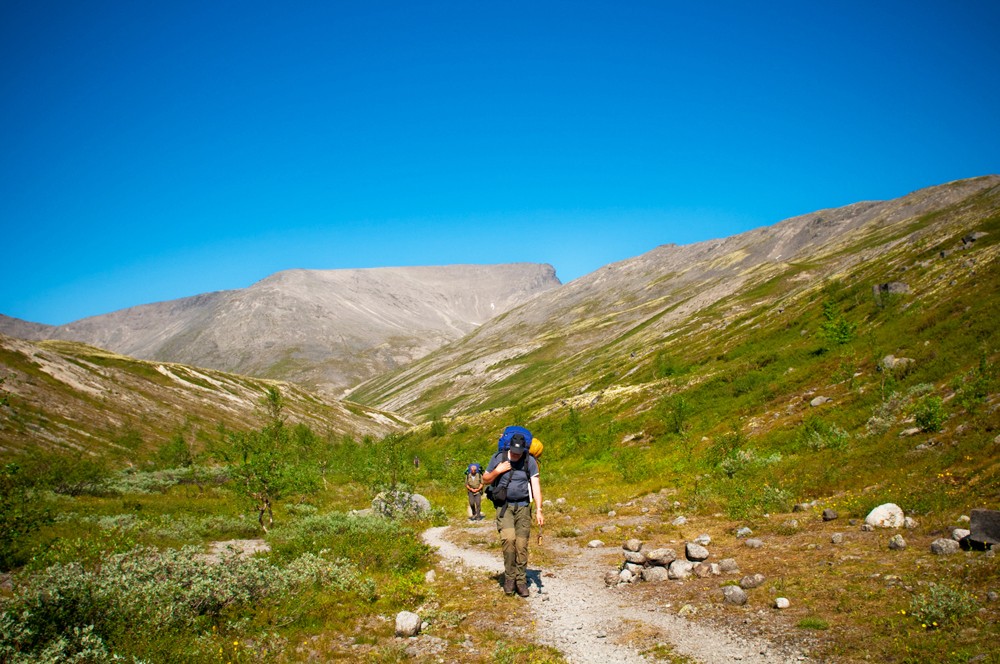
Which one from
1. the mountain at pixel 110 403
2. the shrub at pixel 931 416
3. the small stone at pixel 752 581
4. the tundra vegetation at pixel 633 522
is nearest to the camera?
the tundra vegetation at pixel 633 522

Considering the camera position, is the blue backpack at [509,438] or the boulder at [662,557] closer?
the boulder at [662,557]

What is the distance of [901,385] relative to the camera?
24.2m

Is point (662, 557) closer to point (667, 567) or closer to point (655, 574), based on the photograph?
point (667, 567)

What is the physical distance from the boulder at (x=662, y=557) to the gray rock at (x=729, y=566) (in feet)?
3.98

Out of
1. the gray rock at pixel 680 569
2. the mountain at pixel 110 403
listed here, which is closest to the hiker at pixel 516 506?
the gray rock at pixel 680 569

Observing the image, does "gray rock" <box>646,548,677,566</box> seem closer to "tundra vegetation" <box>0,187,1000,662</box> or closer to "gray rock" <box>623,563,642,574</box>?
"gray rock" <box>623,563,642,574</box>

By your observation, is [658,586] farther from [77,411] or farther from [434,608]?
[77,411]

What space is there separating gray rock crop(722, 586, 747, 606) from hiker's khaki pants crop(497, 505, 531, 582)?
4.33 m

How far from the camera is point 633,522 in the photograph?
64.4ft

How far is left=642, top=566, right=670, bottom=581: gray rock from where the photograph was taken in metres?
12.0

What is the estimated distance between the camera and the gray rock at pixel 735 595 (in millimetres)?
9711

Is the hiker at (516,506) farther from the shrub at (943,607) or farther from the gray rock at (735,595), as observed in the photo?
→ the shrub at (943,607)

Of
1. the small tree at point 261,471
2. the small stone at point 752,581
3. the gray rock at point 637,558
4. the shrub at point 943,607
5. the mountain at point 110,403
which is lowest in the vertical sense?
the gray rock at point 637,558

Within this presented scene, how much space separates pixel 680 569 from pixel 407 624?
6.42 meters
